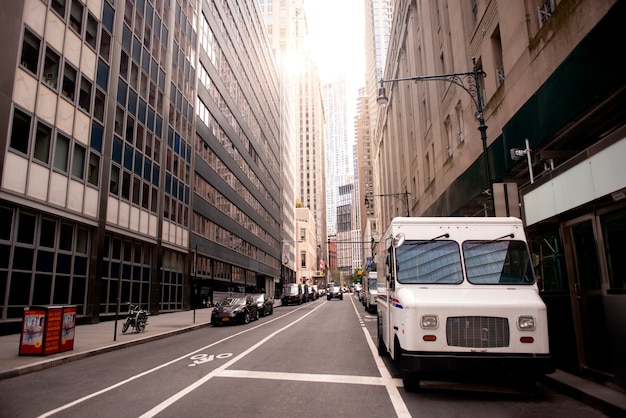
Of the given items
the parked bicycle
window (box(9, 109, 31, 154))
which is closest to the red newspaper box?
the parked bicycle

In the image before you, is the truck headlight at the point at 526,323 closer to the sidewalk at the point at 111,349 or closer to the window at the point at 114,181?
the sidewalk at the point at 111,349

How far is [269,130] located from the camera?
7531 centimetres

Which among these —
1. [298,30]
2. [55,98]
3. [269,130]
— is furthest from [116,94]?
[298,30]

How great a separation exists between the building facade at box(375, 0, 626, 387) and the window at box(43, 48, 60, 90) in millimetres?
17658

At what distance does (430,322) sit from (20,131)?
56.1ft

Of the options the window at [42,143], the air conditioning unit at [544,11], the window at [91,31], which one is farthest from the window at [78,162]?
the air conditioning unit at [544,11]

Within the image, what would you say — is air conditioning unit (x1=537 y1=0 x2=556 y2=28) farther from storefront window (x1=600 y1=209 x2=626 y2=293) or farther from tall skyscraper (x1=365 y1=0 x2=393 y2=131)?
tall skyscraper (x1=365 y1=0 x2=393 y2=131)

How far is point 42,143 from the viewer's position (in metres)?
17.9

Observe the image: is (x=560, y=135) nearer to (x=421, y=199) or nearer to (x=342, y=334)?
(x=342, y=334)

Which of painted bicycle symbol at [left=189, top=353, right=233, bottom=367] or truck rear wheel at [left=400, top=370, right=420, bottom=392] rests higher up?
truck rear wheel at [left=400, top=370, right=420, bottom=392]

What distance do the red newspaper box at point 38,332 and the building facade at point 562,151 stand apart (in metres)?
11.7

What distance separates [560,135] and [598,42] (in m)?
2.70

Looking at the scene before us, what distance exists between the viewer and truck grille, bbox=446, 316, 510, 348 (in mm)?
6582

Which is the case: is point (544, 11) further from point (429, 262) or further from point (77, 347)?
point (77, 347)
